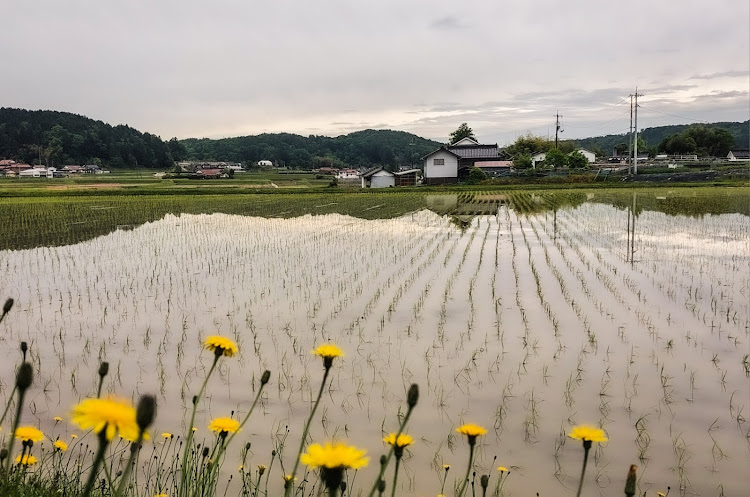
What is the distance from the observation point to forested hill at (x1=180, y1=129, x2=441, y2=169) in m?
99.3

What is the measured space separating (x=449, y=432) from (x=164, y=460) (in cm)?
183

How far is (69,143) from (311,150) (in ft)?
123

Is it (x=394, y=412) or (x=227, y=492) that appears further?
(x=394, y=412)

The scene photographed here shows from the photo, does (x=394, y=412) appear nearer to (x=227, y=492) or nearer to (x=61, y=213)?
(x=227, y=492)

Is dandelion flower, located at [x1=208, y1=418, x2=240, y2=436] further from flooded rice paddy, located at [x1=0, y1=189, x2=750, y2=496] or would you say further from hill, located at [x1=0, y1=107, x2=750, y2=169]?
hill, located at [x1=0, y1=107, x2=750, y2=169]

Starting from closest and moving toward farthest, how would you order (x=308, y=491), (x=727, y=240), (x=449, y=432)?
(x=308, y=491), (x=449, y=432), (x=727, y=240)

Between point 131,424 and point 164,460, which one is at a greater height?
point 131,424

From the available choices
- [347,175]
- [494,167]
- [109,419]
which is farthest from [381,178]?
[109,419]

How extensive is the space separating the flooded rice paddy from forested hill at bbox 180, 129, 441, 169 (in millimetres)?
84991

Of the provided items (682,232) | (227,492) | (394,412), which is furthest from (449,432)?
(682,232)

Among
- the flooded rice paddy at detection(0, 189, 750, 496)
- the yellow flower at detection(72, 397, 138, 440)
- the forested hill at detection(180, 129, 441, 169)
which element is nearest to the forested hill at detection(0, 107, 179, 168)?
the forested hill at detection(180, 129, 441, 169)

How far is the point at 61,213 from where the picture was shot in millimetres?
23688

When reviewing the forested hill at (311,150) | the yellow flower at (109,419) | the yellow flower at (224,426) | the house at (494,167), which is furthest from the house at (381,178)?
the yellow flower at (109,419)

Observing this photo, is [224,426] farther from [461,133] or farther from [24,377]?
[461,133]
